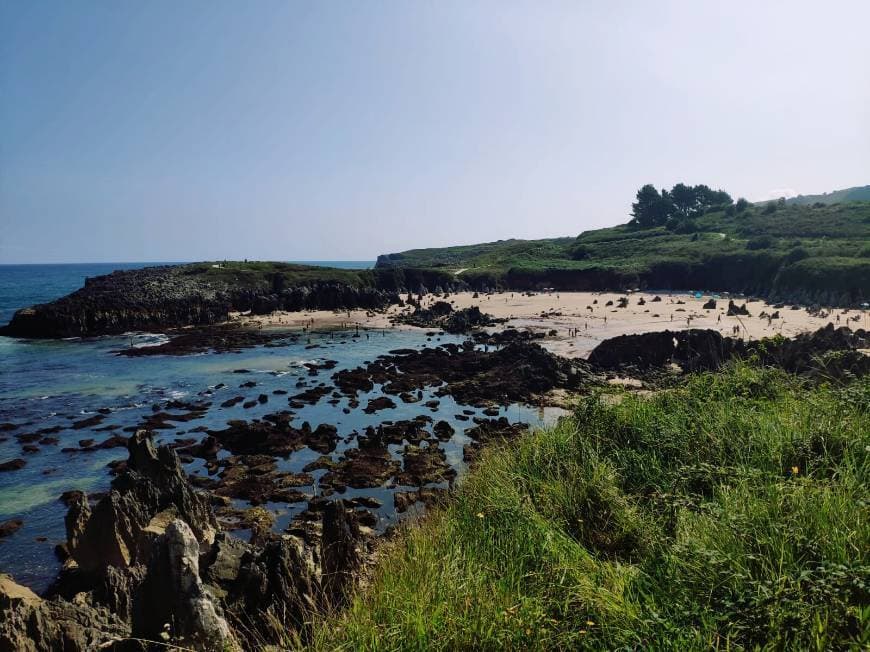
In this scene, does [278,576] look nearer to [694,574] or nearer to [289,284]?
[694,574]

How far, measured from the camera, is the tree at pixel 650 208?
433ft

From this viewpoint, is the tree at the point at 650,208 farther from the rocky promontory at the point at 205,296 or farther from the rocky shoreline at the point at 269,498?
the rocky shoreline at the point at 269,498

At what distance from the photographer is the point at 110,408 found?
29.8 metres

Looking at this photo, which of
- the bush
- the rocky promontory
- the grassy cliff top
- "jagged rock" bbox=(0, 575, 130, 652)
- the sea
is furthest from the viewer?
the bush

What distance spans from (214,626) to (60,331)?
62.7 metres

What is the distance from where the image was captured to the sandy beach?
4650 cm

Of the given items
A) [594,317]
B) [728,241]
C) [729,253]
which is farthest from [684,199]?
[594,317]

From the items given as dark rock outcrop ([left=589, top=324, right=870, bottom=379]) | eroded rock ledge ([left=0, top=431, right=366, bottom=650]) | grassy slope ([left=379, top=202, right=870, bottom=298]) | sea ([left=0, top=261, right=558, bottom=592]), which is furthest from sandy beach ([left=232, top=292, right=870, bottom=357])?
eroded rock ledge ([left=0, top=431, right=366, bottom=650])

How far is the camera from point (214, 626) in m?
7.70

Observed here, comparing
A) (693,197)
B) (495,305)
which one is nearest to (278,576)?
(495,305)

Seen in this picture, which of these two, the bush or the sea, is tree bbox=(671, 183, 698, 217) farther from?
the sea

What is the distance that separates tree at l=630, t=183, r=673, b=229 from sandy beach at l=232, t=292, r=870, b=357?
61.2 meters

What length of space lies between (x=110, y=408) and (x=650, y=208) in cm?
13568

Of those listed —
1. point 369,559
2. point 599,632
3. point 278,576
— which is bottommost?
point 369,559
